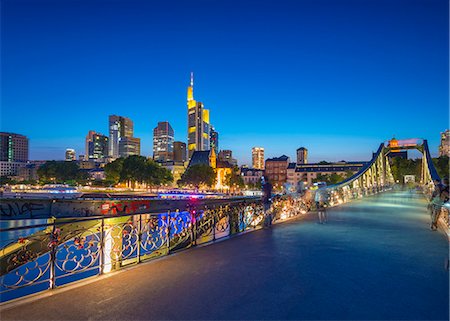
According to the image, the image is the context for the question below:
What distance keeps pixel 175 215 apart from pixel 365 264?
4909mm

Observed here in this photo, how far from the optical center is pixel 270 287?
496 cm

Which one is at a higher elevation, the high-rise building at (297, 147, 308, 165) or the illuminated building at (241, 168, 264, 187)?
the high-rise building at (297, 147, 308, 165)

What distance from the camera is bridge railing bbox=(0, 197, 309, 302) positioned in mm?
5617

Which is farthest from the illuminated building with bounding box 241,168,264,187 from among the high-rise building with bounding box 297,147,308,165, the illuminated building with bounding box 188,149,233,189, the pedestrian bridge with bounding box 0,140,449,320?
the pedestrian bridge with bounding box 0,140,449,320

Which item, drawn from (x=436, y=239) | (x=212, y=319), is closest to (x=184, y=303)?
(x=212, y=319)

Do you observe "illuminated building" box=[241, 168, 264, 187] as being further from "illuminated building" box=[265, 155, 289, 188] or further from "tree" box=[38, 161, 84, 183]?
"tree" box=[38, 161, 84, 183]

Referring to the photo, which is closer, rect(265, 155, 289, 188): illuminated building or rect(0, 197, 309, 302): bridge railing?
rect(0, 197, 309, 302): bridge railing

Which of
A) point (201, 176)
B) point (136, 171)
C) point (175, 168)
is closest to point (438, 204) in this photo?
point (136, 171)

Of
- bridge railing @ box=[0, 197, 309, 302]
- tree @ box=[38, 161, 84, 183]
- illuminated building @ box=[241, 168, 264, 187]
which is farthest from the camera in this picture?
illuminated building @ box=[241, 168, 264, 187]

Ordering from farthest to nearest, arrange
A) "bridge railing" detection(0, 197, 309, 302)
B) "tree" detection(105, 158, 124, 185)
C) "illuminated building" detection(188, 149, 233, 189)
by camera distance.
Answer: "illuminated building" detection(188, 149, 233, 189), "tree" detection(105, 158, 124, 185), "bridge railing" detection(0, 197, 309, 302)

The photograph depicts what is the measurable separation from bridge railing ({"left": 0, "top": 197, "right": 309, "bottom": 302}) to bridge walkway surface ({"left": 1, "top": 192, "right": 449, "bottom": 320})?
0.63 m

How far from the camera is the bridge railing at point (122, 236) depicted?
18.4 feet

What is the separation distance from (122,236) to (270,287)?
3.61m

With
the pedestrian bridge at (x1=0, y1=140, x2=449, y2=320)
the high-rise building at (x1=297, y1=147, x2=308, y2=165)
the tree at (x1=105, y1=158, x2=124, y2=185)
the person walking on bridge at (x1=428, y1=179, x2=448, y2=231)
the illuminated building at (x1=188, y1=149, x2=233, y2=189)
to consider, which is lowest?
the pedestrian bridge at (x1=0, y1=140, x2=449, y2=320)
